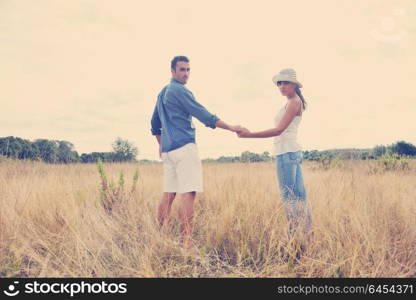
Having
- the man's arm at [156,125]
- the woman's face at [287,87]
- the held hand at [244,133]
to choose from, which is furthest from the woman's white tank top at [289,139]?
the man's arm at [156,125]

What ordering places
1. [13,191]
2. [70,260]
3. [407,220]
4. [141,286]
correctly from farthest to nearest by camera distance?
1. [13,191]
2. [407,220]
3. [70,260]
4. [141,286]

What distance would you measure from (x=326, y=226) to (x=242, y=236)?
949 millimetres

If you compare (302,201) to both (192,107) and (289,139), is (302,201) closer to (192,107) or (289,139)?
(289,139)

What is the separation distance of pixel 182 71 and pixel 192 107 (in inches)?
18.5

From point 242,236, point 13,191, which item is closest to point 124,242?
point 242,236

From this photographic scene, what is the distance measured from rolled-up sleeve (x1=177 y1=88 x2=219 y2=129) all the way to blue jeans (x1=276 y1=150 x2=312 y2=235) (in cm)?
88

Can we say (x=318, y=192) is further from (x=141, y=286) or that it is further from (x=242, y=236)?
(x=141, y=286)

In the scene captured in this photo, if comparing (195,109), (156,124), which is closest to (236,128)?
(195,109)

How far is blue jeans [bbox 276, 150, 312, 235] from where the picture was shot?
3.33 metres

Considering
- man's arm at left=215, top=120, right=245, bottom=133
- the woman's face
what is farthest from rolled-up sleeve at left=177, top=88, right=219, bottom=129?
the woman's face

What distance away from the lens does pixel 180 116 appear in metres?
3.53

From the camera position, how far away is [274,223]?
342 centimetres

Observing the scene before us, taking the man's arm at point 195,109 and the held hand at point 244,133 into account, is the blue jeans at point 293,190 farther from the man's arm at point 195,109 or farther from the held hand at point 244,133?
the man's arm at point 195,109

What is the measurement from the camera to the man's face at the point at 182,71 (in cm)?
363
